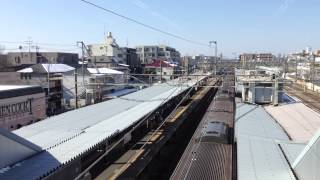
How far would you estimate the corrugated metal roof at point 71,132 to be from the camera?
8.30 metres

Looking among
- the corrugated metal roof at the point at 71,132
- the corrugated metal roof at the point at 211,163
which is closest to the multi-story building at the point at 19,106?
the corrugated metal roof at the point at 71,132

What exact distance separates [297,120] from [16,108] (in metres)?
16.8

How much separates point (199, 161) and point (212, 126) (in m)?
4.25

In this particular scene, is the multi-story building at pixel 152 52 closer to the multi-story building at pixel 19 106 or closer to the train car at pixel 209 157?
the multi-story building at pixel 19 106

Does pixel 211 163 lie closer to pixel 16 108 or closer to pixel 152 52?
pixel 16 108

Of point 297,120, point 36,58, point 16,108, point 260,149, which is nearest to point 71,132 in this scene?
point 260,149

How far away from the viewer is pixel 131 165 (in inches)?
532

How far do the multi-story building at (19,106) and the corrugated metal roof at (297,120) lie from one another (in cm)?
1459

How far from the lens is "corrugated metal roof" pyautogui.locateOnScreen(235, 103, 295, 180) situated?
32.5 ft

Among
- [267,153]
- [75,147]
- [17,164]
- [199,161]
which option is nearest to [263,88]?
[267,153]

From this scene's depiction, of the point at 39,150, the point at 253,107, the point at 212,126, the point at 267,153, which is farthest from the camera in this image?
the point at 253,107

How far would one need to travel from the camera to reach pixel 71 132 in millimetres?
11719

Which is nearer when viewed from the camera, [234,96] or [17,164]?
[17,164]

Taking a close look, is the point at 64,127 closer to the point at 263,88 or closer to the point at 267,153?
the point at 267,153
